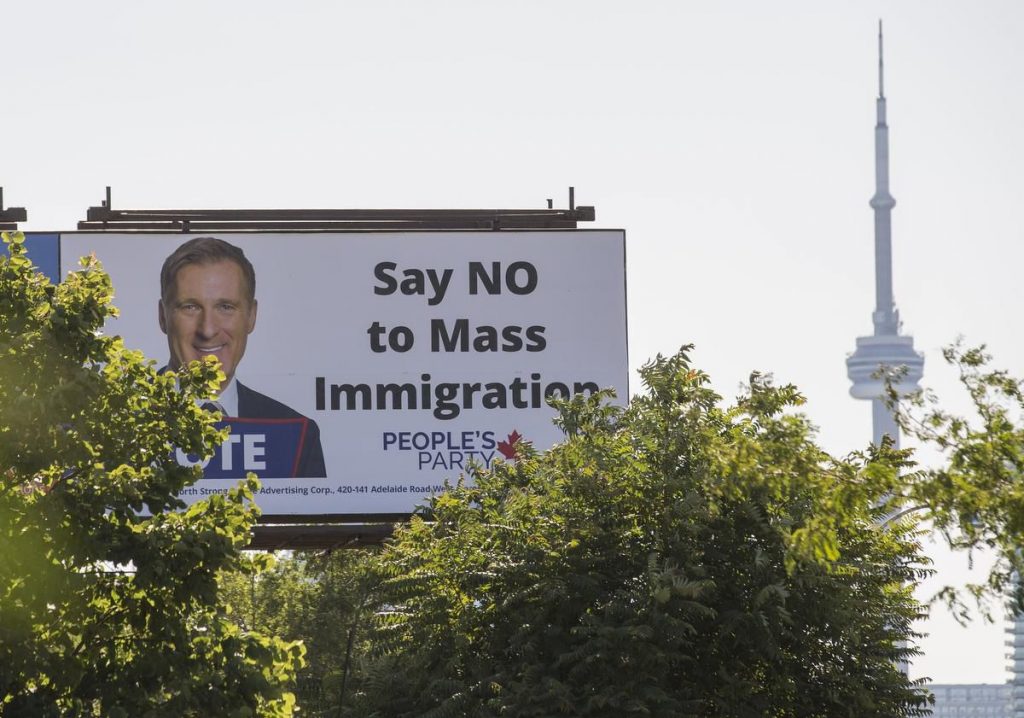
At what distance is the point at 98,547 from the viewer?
15078mm

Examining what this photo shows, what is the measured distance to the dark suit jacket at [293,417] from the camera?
3169 cm

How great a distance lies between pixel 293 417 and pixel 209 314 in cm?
271

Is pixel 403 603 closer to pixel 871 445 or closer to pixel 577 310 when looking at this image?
pixel 871 445

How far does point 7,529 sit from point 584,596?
629cm

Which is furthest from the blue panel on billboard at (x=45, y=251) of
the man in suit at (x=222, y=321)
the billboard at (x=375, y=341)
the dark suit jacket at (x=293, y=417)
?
the dark suit jacket at (x=293, y=417)

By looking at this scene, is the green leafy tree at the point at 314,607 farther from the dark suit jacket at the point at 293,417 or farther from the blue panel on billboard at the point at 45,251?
the blue panel on billboard at the point at 45,251

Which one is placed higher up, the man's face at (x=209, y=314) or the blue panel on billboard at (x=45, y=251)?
the blue panel on billboard at (x=45, y=251)

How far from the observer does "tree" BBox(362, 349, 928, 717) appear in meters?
17.7

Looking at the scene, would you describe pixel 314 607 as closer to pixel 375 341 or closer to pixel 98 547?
pixel 375 341

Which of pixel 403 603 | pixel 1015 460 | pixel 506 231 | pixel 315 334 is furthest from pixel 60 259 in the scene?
pixel 1015 460

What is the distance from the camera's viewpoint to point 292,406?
3200 centimetres

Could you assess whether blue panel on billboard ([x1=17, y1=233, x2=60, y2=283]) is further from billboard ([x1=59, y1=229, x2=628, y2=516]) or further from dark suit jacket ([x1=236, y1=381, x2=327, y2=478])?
dark suit jacket ([x1=236, y1=381, x2=327, y2=478])

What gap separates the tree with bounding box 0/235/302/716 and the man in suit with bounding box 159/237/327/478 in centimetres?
1535

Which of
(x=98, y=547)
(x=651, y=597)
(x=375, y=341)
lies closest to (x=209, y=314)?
(x=375, y=341)
